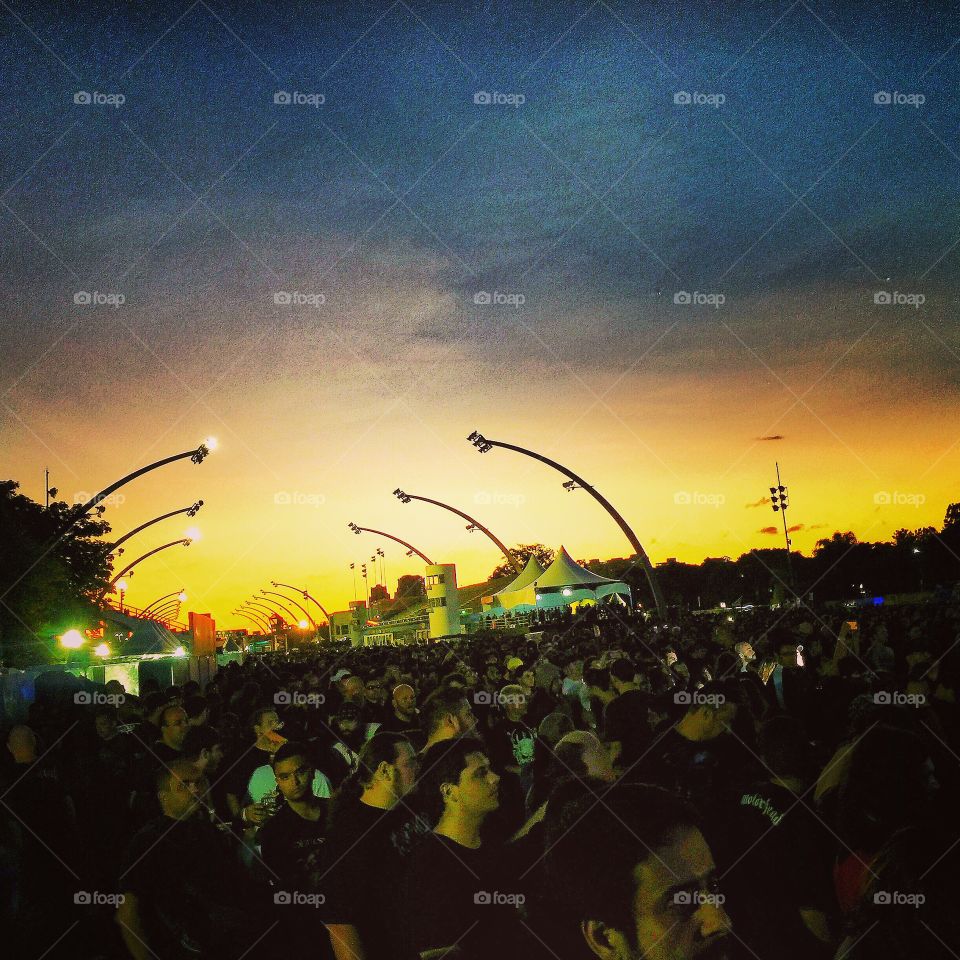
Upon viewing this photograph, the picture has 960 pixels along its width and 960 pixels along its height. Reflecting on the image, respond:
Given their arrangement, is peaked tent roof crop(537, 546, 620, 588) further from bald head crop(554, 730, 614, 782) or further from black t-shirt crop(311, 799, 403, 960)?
black t-shirt crop(311, 799, 403, 960)

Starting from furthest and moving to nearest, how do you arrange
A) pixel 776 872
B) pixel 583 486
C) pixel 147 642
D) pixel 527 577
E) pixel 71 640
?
pixel 527 577 → pixel 583 486 → pixel 147 642 → pixel 71 640 → pixel 776 872

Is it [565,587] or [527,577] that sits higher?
[527,577]

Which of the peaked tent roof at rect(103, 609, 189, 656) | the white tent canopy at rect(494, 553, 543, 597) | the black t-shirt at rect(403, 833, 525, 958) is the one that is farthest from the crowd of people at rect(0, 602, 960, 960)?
the white tent canopy at rect(494, 553, 543, 597)

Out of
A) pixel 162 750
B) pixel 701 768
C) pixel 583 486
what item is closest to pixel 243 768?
pixel 162 750

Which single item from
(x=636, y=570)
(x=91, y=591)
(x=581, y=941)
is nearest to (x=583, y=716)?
(x=581, y=941)

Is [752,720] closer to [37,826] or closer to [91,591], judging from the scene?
[37,826]

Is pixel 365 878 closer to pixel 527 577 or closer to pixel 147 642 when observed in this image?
pixel 147 642
